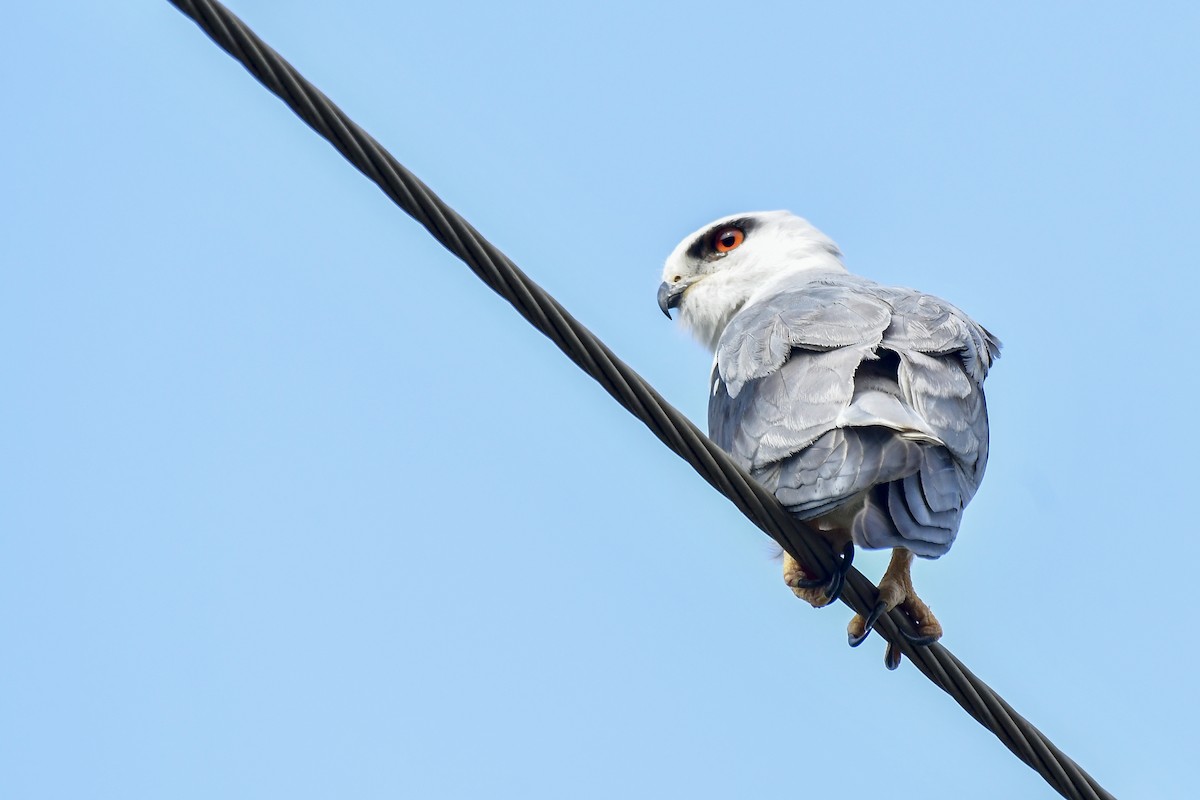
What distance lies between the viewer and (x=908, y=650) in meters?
4.06

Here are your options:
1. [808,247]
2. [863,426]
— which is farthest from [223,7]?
[808,247]

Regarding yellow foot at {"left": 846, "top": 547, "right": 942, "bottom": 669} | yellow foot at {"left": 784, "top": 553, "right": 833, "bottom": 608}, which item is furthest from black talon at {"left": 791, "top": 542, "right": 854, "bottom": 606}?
yellow foot at {"left": 846, "top": 547, "right": 942, "bottom": 669}

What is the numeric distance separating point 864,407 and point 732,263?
147 inches

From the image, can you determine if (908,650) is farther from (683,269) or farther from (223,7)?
(683,269)

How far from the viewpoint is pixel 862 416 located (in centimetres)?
411

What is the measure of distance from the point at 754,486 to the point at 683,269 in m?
4.29

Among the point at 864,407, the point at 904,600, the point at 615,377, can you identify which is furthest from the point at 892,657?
the point at 615,377

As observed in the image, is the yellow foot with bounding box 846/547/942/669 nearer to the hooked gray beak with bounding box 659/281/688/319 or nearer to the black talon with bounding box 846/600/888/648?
the black talon with bounding box 846/600/888/648

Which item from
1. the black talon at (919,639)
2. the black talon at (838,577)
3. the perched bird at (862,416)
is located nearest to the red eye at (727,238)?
the perched bird at (862,416)

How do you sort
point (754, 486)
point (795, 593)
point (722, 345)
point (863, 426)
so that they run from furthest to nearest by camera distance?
point (722, 345) → point (795, 593) → point (863, 426) → point (754, 486)

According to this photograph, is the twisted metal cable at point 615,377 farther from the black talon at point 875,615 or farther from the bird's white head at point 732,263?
the bird's white head at point 732,263

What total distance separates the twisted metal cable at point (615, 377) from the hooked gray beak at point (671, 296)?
3655mm

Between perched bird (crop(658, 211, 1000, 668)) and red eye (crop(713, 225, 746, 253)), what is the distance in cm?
204

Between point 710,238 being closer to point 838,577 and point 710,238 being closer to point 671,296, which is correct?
point 671,296
